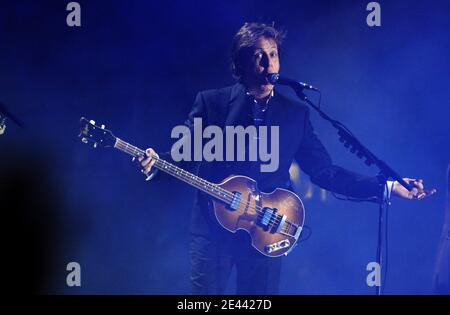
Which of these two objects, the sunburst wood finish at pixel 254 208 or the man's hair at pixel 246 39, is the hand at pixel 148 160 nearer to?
the sunburst wood finish at pixel 254 208

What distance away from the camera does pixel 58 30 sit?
438 centimetres

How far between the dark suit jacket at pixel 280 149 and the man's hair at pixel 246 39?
195 millimetres

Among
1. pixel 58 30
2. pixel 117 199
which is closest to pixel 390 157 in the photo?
pixel 117 199

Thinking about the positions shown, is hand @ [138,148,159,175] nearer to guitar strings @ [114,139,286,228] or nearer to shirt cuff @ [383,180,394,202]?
guitar strings @ [114,139,286,228]

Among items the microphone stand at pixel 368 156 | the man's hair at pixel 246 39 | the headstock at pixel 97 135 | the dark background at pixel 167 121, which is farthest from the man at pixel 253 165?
the dark background at pixel 167 121

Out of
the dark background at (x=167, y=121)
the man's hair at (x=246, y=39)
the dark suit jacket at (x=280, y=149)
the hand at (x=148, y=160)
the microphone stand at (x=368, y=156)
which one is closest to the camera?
the microphone stand at (x=368, y=156)

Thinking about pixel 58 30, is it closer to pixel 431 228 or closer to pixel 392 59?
pixel 392 59

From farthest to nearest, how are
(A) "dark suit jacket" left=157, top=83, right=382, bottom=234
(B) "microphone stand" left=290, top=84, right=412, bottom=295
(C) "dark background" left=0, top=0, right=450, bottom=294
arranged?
(C) "dark background" left=0, top=0, right=450, bottom=294, (A) "dark suit jacket" left=157, top=83, right=382, bottom=234, (B) "microphone stand" left=290, top=84, right=412, bottom=295

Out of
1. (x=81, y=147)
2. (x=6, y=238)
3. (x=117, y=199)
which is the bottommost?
(x=6, y=238)

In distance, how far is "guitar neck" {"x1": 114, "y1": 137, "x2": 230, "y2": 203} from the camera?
396cm

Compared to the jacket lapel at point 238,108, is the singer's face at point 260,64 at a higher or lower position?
higher

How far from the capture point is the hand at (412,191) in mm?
3971

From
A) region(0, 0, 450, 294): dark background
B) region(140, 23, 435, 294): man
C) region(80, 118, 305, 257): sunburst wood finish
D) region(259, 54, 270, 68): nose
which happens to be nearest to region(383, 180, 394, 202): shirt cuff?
region(140, 23, 435, 294): man

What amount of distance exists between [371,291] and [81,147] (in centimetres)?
227
